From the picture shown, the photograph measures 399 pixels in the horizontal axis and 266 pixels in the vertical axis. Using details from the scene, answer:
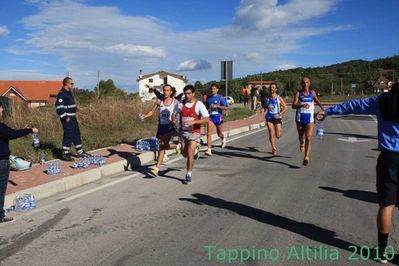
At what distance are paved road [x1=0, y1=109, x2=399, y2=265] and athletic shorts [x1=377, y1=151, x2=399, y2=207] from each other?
671mm

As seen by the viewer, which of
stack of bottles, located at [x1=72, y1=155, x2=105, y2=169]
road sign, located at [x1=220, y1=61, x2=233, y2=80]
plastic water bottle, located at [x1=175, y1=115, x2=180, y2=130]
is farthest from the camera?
road sign, located at [x1=220, y1=61, x2=233, y2=80]

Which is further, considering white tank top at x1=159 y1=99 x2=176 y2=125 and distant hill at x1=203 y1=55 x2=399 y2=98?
distant hill at x1=203 y1=55 x2=399 y2=98

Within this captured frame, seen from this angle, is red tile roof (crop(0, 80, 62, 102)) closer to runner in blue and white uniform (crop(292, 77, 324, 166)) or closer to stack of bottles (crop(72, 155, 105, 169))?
stack of bottles (crop(72, 155, 105, 169))

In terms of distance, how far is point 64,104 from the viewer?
410 inches

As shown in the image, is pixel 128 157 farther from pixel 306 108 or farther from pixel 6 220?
pixel 6 220

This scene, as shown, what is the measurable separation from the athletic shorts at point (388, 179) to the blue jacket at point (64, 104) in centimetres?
768

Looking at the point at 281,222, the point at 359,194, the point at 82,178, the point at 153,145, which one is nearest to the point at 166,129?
the point at 82,178

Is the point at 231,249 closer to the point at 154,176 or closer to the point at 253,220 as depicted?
the point at 253,220

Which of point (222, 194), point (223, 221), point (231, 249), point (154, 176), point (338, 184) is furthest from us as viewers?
point (154, 176)

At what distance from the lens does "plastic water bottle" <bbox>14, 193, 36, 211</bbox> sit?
679cm

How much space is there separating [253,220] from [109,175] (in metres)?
4.31

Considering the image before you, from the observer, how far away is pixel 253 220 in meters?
5.98

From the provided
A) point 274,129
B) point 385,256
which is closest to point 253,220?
point 385,256

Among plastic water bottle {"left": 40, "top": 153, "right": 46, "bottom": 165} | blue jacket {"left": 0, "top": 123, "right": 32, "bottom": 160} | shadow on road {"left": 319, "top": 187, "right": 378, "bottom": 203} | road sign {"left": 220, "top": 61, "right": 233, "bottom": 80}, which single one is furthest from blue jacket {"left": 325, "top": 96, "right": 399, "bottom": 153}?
road sign {"left": 220, "top": 61, "right": 233, "bottom": 80}
